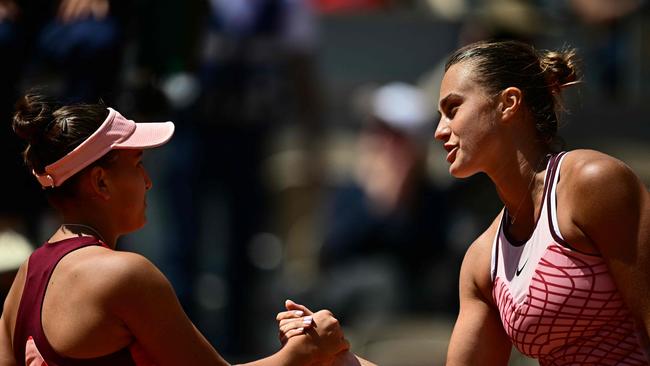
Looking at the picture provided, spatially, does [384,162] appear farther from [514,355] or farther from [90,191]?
[90,191]

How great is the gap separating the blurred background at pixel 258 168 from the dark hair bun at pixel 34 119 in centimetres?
216

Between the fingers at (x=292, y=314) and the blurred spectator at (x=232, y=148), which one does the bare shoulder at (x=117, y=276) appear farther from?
the blurred spectator at (x=232, y=148)

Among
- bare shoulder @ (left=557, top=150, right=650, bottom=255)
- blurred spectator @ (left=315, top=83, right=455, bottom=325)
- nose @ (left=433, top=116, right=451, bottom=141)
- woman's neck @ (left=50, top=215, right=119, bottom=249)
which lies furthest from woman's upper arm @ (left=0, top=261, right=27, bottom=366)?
blurred spectator @ (left=315, top=83, right=455, bottom=325)

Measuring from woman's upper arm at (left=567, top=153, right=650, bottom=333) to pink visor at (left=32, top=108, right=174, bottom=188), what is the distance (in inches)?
46.9

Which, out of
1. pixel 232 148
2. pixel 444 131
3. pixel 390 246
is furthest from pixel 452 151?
pixel 390 246

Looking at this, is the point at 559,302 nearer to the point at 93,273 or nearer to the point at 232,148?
the point at 93,273

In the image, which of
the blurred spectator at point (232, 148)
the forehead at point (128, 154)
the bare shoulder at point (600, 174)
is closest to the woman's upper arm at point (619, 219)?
the bare shoulder at point (600, 174)

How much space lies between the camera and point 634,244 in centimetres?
369

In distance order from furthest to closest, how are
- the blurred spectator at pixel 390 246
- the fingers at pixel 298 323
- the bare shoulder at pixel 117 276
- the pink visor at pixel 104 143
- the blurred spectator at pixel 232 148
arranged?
the blurred spectator at pixel 390 246
the blurred spectator at pixel 232 148
the fingers at pixel 298 323
the pink visor at pixel 104 143
the bare shoulder at pixel 117 276

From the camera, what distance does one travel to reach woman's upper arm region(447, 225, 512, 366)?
4.23m

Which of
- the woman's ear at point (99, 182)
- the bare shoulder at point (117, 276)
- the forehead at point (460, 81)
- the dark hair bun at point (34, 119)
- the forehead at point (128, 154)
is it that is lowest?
the bare shoulder at point (117, 276)

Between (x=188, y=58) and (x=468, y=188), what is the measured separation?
2219 millimetres

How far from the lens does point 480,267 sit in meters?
4.19

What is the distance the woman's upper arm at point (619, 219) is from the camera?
3684 millimetres
